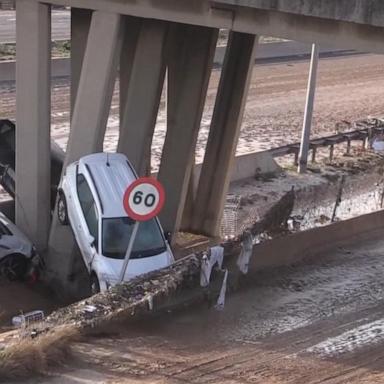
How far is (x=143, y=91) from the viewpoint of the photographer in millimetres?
18078

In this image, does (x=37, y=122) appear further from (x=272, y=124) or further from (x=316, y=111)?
(x=316, y=111)

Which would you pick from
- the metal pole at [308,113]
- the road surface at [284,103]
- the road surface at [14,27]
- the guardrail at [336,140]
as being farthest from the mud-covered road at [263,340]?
the road surface at [14,27]

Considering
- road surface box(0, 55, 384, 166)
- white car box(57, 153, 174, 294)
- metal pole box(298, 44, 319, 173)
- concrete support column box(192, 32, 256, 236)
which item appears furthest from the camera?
road surface box(0, 55, 384, 166)

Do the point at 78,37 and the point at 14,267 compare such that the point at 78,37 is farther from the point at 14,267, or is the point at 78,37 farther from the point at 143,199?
the point at 143,199

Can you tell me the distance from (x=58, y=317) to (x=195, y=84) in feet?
27.0

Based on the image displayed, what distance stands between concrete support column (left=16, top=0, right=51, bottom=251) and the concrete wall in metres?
4.93

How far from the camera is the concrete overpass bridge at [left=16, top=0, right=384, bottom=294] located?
1667 centimetres

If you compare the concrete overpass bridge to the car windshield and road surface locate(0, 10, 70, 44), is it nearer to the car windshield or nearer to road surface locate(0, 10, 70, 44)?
the car windshield

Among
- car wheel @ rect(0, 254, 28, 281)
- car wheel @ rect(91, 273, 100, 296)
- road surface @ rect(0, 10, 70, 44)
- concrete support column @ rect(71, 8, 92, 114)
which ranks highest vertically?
concrete support column @ rect(71, 8, 92, 114)

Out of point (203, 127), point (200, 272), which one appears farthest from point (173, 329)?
point (203, 127)

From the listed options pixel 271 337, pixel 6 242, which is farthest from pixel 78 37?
pixel 271 337

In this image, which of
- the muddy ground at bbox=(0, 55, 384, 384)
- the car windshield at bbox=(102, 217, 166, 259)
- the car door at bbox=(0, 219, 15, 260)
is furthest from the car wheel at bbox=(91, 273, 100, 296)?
the car door at bbox=(0, 219, 15, 260)

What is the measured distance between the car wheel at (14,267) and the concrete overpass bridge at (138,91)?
76 centimetres

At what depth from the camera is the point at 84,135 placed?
17438 millimetres
